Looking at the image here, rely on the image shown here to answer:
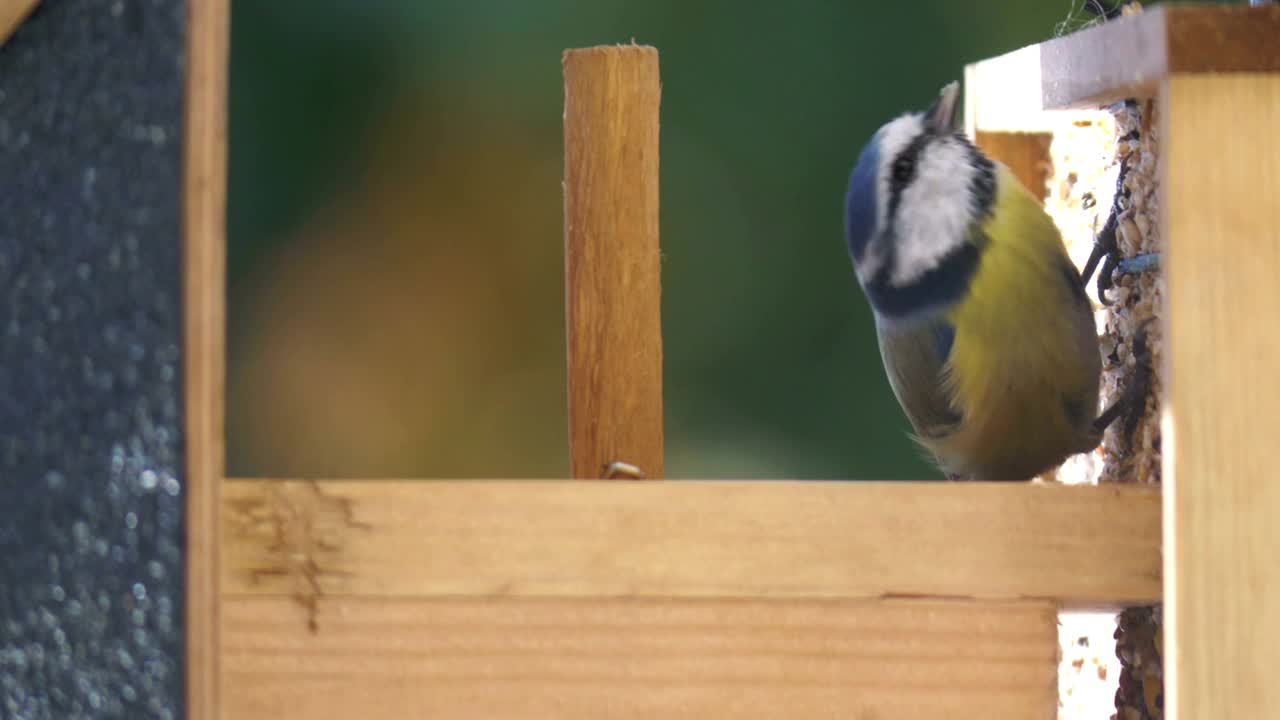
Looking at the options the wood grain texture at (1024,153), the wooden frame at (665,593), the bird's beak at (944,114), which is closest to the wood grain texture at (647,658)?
the wooden frame at (665,593)

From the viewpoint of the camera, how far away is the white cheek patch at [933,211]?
1065mm

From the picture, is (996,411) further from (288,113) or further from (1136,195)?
(288,113)

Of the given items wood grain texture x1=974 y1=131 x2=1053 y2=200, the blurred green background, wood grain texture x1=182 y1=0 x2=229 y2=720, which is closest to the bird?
wood grain texture x1=974 y1=131 x2=1053 y2=200

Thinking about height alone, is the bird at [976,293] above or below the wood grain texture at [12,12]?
below

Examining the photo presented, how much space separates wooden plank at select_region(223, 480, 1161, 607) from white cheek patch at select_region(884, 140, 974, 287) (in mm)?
375

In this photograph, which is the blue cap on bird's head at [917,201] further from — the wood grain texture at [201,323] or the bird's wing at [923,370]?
the wood grain texture at [201,323]

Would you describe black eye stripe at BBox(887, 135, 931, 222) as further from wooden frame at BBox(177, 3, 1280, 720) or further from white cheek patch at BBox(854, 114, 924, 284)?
wooden frame at BBox(177, 3, 1280, 720)

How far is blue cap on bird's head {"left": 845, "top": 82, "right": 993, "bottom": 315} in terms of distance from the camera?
1.07 m

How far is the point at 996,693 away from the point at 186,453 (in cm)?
38

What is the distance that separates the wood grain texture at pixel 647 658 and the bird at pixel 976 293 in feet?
1.18

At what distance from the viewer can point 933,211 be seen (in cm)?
107

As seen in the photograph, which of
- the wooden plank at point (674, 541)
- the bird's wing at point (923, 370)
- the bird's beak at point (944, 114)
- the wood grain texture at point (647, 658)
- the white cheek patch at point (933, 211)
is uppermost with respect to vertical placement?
the bird's beak at point (944, 114)

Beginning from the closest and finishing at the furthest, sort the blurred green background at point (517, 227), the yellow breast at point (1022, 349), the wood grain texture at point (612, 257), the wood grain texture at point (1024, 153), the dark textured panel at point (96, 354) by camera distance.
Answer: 1. the dark textured panel at point (96, 354)
2. the wood grain texture at point (612, 257)
3. the yellow breast at point (1022, 349)
4. the wood grain texture at point (1024, 153)
5. the blurred green background at point (517, 227)

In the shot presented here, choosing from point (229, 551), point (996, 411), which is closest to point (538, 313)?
point (996, 411)
